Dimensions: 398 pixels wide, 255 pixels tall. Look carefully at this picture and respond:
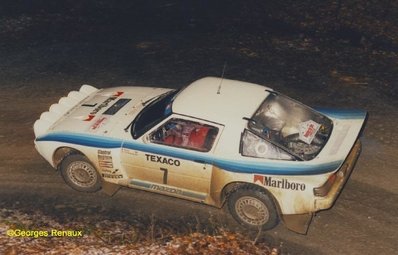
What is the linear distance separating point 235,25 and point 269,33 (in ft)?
3.98

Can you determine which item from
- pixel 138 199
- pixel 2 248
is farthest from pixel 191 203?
pixel 2 248

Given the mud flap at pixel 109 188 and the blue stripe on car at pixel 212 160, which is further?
the mud flap at pixel 109 188

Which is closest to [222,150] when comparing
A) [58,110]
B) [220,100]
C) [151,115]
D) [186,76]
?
[220,100]

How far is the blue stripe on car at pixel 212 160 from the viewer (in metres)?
6.88

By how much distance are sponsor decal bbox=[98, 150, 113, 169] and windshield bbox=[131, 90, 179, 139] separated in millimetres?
544

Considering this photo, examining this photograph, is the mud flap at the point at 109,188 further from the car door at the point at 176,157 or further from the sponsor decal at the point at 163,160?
the sponsor decal at the point at 163,160

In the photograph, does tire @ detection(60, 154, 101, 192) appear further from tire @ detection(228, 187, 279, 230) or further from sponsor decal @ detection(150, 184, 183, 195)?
tire @ detection(228, 187, 279, 230)

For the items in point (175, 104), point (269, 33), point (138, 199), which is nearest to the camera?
point (175, 104)

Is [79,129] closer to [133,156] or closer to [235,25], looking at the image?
[133,156]

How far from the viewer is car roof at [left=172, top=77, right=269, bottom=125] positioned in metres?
7.25

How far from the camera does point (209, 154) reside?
23.4 ft

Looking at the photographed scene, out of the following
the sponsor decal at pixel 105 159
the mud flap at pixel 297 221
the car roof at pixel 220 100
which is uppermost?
the car roof at pixel 220 100

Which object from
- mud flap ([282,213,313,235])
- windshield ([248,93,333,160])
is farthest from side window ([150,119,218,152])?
mud flap ([282,213,313,235])

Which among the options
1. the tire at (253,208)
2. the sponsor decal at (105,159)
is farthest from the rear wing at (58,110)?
the tire at (253,208)
